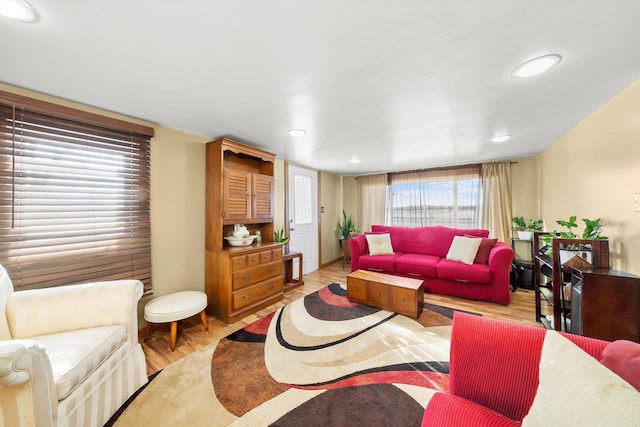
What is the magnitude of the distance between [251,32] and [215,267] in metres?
2.34

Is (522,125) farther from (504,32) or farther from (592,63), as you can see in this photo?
(504,32)

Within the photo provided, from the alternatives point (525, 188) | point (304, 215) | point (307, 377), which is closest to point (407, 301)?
point (307, 377)

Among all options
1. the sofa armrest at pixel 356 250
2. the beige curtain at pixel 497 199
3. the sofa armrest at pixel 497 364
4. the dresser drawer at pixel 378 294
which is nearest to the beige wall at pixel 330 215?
the sofa armrest at pixel 356 250

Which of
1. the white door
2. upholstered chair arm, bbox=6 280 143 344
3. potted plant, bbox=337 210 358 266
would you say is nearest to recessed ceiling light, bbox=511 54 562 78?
upholstered chair arm, bbox=6 280 143 344

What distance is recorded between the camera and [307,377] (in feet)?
5.44

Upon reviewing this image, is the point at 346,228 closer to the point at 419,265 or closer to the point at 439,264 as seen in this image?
the point at 419,265

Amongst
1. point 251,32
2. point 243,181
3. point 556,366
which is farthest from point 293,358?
point 251,32

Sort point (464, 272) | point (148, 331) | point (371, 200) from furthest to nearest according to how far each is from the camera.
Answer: point (371, 200)
point (464, 272)
point (148, 331)

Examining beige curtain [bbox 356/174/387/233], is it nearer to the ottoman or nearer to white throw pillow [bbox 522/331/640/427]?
the ottoman

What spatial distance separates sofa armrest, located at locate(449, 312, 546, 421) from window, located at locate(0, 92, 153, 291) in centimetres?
265

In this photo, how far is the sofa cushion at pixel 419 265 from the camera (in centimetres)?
333

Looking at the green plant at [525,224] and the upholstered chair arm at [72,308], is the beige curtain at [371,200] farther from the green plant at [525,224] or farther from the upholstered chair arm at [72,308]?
the upholstered chair arm at [72,308]

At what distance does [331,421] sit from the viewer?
1.30m

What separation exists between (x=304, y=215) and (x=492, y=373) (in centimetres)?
374
